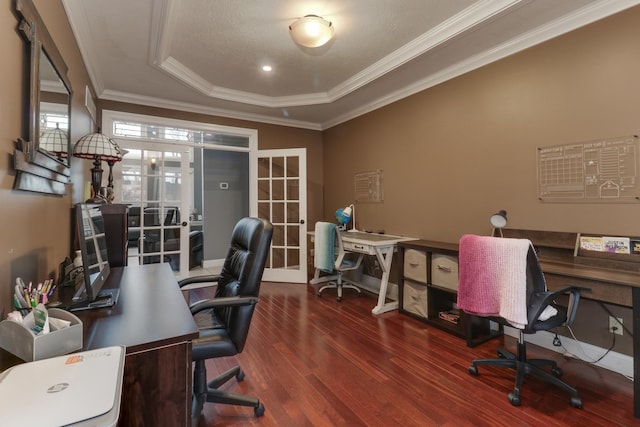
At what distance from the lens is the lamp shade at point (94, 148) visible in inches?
82.2

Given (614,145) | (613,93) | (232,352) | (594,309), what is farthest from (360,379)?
(613,93)

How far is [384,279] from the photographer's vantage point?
334 centimetres

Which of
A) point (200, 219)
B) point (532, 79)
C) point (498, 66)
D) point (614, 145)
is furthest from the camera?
point (200, 219)

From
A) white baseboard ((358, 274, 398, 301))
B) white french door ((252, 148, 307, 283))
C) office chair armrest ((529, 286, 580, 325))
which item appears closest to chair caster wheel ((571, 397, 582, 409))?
office chair armrest ((529, 286, 580, 325))

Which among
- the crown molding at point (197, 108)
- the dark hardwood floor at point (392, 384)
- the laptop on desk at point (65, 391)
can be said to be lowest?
the dark hardwood floor at point (392, 384)

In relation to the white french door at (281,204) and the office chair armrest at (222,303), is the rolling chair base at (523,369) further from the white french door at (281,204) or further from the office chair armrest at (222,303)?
the white french door at (281,204)

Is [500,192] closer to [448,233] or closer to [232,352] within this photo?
[448,233]

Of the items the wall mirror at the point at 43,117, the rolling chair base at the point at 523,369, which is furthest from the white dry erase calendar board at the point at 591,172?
the wall mirror at the point at 43,117

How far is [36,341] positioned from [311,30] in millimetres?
2394

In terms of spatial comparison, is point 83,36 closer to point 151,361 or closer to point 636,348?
point 151,361

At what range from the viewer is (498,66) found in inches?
109

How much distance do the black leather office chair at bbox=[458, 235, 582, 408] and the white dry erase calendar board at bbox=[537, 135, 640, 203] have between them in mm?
859

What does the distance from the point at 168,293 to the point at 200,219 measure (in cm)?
467

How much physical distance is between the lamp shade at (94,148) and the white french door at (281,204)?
96.7 inches
